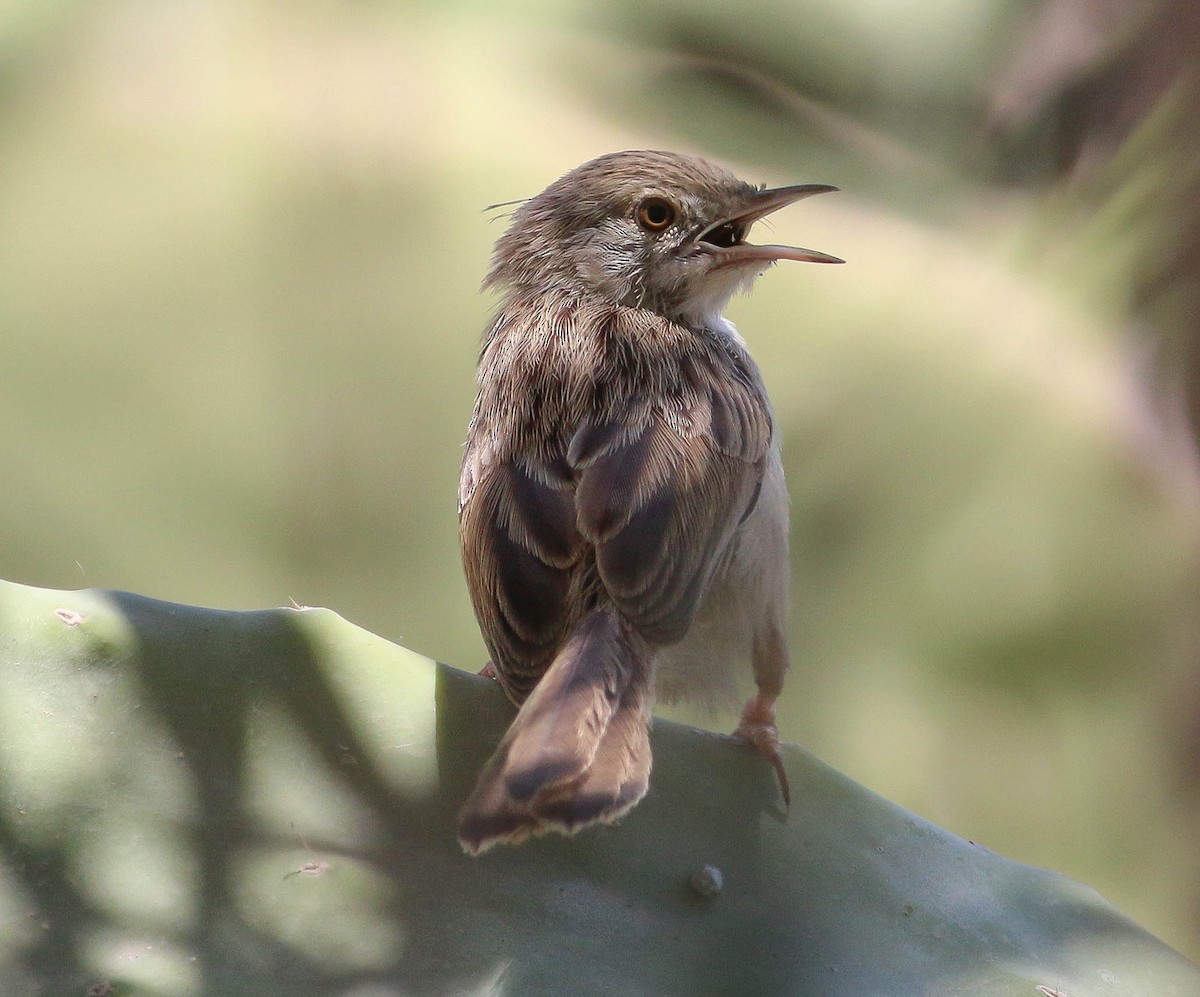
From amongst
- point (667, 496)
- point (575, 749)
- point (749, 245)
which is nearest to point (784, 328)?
point (749, 245)

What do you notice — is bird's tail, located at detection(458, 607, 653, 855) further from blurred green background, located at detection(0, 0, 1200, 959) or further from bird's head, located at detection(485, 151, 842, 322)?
blurred green background, located at detection(0, 0, 1200, 959)

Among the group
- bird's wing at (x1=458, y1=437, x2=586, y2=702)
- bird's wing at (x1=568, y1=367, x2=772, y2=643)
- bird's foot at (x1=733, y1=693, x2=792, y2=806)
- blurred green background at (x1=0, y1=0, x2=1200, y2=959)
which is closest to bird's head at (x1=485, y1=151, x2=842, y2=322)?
bird's wing at (x1=568, y1=367, x2=772, y2=643)

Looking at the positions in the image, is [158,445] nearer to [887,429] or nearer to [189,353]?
[189,353]

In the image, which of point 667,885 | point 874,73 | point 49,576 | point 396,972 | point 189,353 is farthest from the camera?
point 874,73

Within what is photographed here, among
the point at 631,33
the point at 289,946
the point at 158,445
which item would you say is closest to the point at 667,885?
the point at 289,946

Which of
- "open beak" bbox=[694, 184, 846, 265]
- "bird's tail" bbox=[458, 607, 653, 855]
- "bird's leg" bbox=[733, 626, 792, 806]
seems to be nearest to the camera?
"bird's tail" bbox=[458, 607, 653, 855]

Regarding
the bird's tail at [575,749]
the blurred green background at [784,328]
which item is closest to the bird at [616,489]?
the bird's tail at [575,749]

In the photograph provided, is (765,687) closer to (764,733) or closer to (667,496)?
(764,733)

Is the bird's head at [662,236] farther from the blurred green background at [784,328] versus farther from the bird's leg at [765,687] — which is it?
the blurred green background at [784,328]
